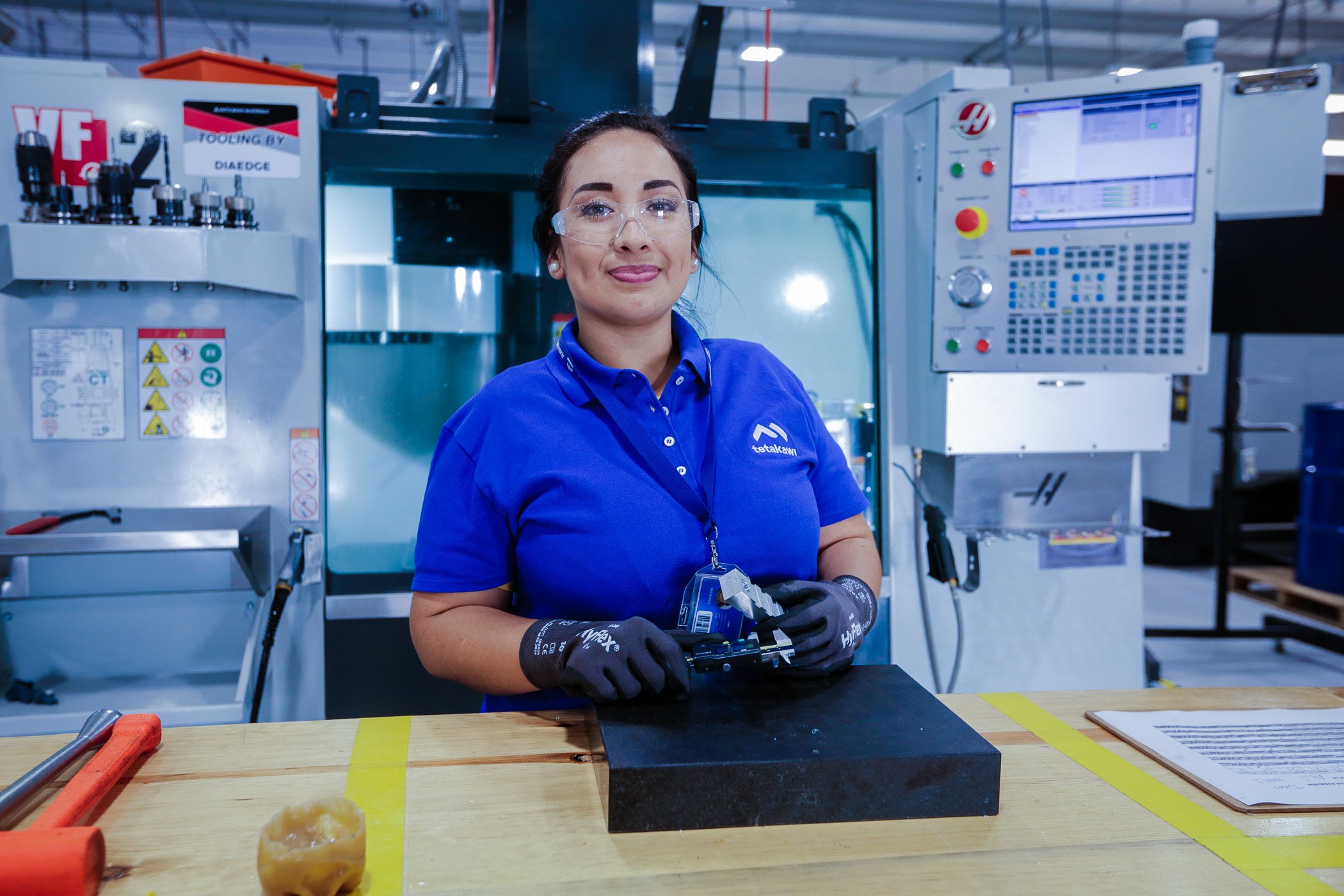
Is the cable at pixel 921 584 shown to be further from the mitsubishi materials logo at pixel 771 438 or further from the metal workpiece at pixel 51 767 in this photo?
the metal workpiece at pixel 51 767

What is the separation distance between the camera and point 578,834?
2.53 ft

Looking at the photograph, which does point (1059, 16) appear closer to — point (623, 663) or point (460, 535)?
point (460, 535)

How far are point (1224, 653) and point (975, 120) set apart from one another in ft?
11.5

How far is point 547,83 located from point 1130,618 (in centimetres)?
185

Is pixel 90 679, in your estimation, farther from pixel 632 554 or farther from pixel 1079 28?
pixel 1079 28

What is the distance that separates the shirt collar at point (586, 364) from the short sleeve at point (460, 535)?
178mm

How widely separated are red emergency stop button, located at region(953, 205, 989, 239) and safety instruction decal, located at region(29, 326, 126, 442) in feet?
5.84

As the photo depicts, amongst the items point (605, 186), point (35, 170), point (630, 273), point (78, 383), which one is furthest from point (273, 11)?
point (630, 273)

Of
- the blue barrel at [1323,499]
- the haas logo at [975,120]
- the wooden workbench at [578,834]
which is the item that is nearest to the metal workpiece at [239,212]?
the wooden workbench at [578,834]

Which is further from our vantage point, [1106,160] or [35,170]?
[1106,160]

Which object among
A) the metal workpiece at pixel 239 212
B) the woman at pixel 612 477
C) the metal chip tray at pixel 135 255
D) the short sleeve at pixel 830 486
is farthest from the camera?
the metal workpiece at pixel 239 212

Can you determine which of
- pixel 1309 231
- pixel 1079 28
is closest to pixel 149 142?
pixel 1309 231

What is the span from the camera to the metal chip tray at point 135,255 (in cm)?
162

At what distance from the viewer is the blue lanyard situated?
1.19m
